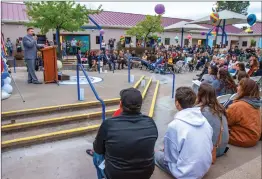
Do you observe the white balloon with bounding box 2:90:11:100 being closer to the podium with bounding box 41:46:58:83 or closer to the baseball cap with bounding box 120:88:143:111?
the podium with bounding box 41:46:58:83

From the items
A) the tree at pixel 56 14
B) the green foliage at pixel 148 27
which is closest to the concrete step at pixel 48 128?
the tree at pixel 56 14

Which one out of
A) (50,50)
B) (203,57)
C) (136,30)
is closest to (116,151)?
(50,50)

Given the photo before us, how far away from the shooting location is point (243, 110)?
3037 mm

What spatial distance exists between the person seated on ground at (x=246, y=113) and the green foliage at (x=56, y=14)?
12606 mm

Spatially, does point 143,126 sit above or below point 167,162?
above

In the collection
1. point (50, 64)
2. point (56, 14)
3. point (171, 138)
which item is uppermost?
point (56, 14)

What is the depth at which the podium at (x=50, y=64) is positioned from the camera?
254 inches

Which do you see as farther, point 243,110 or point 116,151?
point 243,110

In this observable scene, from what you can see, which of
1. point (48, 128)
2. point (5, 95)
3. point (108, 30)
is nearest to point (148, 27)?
point (108, 30)

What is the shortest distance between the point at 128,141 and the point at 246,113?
194 centimetres

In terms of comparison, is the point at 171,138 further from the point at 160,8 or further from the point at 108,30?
the point at 108,30

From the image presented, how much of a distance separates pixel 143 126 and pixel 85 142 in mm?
2013

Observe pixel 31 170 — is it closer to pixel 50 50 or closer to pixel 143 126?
pixel 143 126

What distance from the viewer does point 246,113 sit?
3.05 m
